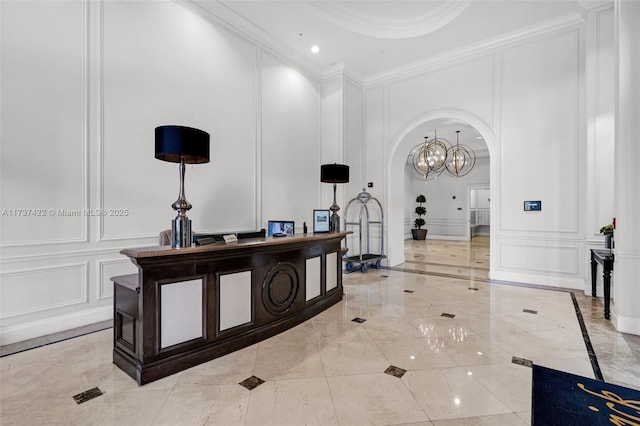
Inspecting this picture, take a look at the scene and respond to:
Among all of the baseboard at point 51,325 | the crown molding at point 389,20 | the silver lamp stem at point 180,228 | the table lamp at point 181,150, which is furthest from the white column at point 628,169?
the baseboard at point 51,325

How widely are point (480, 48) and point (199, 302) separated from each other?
6.30 meters

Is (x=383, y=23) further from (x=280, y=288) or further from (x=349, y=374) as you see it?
(x=349, y=374)

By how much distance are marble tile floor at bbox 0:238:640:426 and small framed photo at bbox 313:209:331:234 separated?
1.07 meters

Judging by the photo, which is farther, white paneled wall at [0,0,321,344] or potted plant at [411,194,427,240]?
potted plant at [411,194,427,240]

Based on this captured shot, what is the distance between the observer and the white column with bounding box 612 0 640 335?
3123 mm

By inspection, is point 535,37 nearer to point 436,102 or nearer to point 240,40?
point 436,102

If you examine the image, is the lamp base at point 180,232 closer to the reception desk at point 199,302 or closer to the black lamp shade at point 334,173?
the reception desk at point 199,302

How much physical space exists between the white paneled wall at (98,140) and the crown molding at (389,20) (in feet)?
5.14

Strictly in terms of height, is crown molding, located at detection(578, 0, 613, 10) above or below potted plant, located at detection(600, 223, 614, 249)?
above

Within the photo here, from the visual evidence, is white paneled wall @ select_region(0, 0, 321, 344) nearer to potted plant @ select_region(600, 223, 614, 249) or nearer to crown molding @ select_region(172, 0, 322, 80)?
crown molding @ select_region(172, 0, 322, 80)

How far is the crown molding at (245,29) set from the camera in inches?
172

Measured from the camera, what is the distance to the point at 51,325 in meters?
3.09

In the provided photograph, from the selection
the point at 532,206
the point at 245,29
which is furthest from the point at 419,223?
the point at 245,29

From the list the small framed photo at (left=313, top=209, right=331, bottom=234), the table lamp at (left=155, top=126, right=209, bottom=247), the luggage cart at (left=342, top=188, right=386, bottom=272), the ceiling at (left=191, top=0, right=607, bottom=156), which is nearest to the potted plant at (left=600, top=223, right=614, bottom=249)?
the ceiling at (left=191, top=0, right=607, bottom=156)
